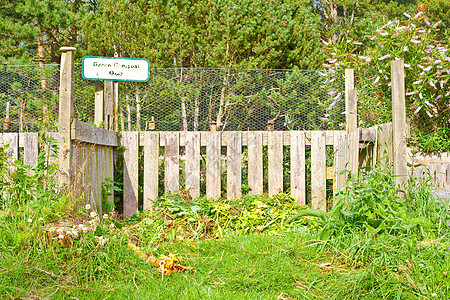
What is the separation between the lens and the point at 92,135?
3537 mm

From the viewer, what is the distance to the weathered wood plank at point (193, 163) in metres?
4.35

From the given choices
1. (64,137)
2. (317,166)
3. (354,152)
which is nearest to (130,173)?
(64,137)

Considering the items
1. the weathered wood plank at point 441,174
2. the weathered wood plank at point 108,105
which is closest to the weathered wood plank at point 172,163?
the weathered wood plank at point 108,105

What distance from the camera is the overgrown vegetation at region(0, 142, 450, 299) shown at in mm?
2139

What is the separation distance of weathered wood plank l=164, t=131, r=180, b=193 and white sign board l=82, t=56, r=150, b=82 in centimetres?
79

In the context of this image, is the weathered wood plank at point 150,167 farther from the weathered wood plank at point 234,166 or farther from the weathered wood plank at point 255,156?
the weathered wood plank at point 255,156

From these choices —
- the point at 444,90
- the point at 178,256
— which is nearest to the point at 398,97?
the point at 444,90

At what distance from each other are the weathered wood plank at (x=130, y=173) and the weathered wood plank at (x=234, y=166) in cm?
114

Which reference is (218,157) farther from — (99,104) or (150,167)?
(99,104)

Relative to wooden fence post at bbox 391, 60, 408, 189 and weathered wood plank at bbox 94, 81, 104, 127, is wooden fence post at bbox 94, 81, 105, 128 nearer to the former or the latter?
weathered wood plank at bbox 94, 81, 104, 127

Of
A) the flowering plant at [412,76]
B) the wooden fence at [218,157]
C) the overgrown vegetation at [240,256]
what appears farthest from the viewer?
the wooden fence at [218,157]

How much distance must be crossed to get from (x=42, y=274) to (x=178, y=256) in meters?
0.95

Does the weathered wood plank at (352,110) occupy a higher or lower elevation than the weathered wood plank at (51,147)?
higher

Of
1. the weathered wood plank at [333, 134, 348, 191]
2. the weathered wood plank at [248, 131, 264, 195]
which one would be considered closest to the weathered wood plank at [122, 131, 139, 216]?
the weathered wood plank at [248, 131, 264, 195]
